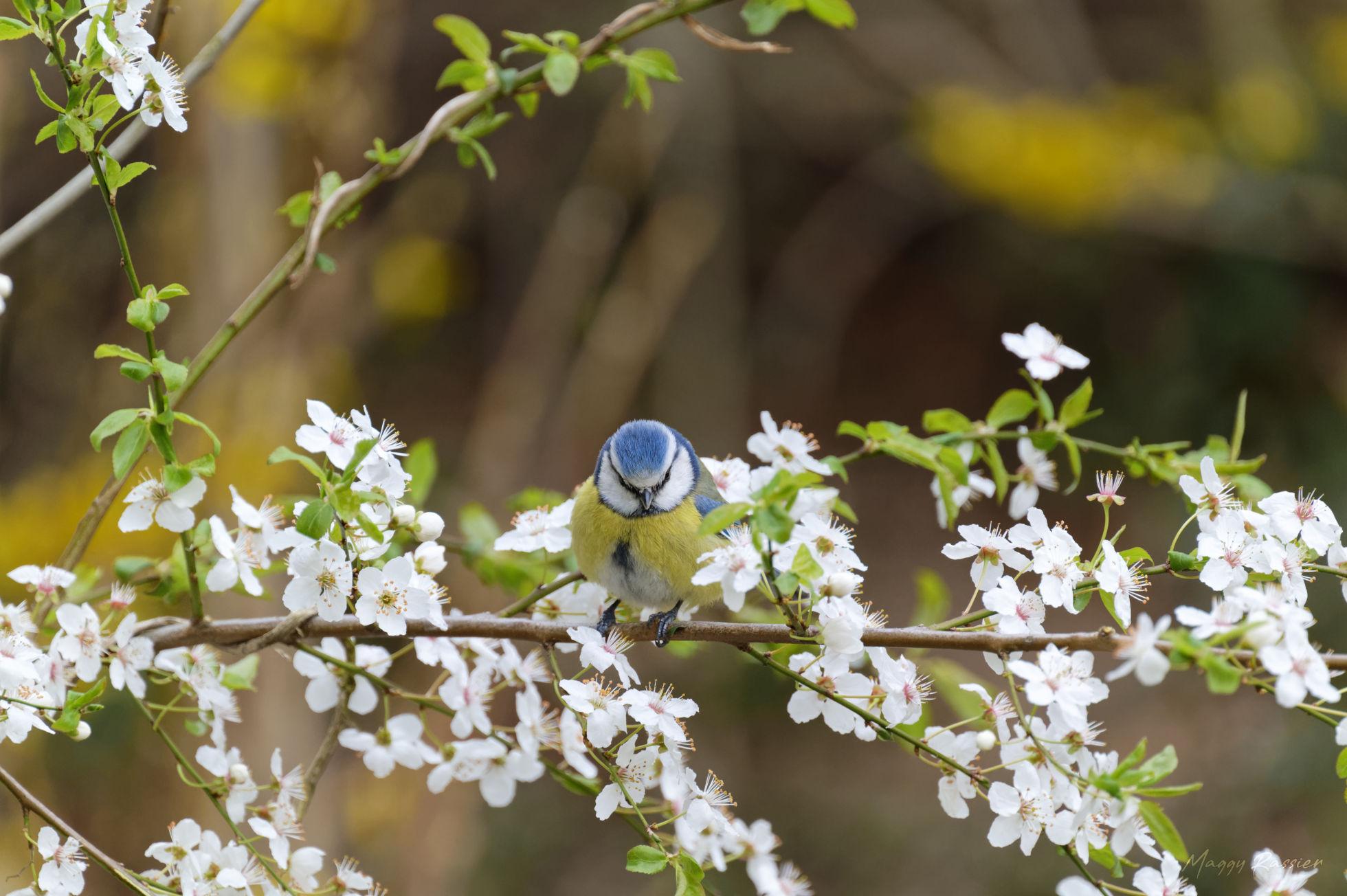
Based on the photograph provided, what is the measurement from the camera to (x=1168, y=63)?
5.88 metres

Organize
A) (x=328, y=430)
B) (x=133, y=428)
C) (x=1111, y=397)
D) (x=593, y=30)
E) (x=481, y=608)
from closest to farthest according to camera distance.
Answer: (x=133, y=428) → (x=328, y=430) → (x=481, y=608) → (x=593, y=30) → (x=1111, y=397)

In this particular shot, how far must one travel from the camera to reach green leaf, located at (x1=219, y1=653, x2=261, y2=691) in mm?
1240

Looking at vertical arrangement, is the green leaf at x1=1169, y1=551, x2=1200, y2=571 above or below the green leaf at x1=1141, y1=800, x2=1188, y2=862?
above

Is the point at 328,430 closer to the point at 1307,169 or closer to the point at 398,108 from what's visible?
the point at 398,108

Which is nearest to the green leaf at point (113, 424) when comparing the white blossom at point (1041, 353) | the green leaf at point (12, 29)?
the green leaf at point (12, 29)

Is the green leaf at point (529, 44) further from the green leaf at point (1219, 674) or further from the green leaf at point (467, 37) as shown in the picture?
the green leaf at point (1219, 674)

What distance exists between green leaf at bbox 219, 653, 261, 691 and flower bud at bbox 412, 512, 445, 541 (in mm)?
250

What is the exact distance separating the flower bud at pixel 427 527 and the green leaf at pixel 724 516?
0.33 meters

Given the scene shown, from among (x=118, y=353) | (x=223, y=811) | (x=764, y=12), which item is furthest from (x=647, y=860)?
(x=764, y=12)

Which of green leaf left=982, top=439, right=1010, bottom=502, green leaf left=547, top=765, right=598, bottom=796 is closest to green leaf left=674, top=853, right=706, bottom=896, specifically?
green leaf left=547, top=765, right=598, bottom=796

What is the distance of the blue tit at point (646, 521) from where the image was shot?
1575mm

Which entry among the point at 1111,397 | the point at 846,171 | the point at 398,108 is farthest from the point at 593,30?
the point at 1111,397

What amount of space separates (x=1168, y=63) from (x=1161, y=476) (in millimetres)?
5386

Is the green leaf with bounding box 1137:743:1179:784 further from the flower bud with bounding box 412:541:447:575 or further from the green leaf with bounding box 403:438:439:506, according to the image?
the green leaf with bounding box 403:438:439:506
